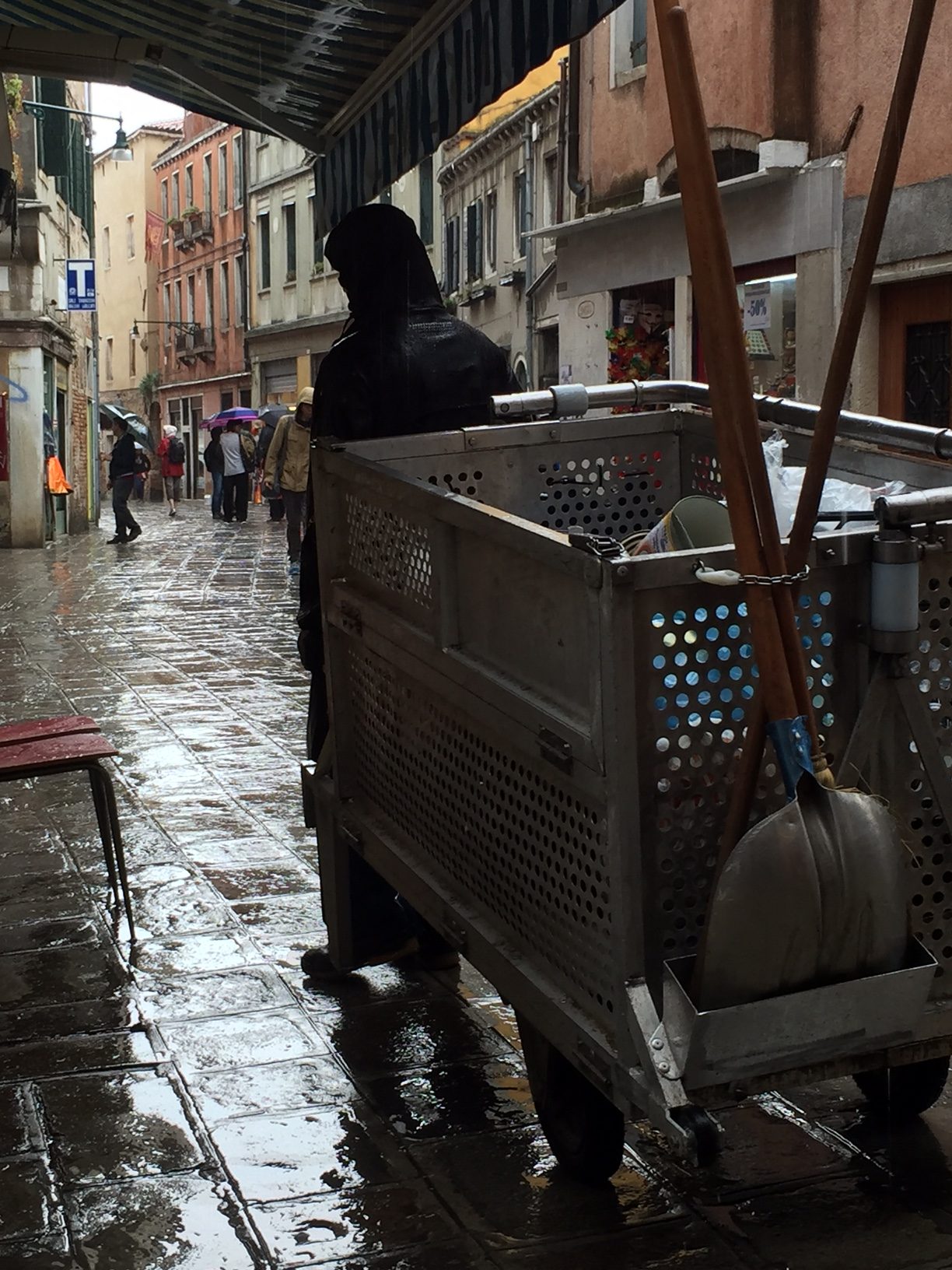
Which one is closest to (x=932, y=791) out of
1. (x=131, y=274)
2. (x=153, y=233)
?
(x=153, y=233)

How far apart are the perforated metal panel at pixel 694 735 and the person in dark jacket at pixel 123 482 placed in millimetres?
21312

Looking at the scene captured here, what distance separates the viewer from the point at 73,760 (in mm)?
4473

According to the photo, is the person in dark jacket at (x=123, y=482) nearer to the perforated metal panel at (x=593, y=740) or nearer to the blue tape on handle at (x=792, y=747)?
the perforated metal panel at (x=593, y=740)

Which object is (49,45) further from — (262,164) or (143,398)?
(143,398)

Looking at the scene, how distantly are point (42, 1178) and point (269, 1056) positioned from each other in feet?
2.27

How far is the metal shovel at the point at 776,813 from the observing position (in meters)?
2.31

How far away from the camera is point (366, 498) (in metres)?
3.52

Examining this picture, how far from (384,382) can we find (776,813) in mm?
2057

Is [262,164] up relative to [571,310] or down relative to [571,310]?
up

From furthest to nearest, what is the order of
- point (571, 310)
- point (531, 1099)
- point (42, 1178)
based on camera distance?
point (571, 310) < point (531, 1099) < point (42, 1178)

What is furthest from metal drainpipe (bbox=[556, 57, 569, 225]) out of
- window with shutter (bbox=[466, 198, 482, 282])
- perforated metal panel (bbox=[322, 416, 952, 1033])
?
perforated metal panel (bbox=[322, 416, 952, 1033])

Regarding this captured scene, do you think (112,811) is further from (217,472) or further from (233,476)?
(217,472)

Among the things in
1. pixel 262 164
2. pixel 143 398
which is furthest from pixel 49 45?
pixel 143 398

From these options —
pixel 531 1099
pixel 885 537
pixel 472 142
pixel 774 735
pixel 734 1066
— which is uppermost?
pixel 472 142
